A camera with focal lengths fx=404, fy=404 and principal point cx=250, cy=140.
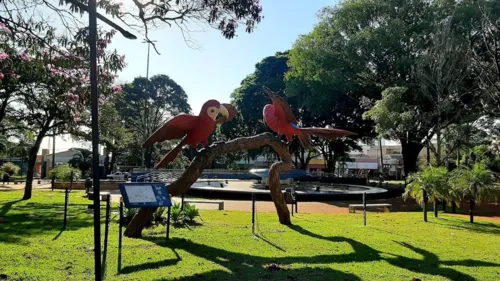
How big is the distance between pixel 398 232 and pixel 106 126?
54.5 feet

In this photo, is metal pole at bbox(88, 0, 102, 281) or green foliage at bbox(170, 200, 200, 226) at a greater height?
metal pole at bbox(88, 0, 102, 281)

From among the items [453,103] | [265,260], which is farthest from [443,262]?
→ [453,103]

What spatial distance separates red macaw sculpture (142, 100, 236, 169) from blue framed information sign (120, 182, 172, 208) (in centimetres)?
210

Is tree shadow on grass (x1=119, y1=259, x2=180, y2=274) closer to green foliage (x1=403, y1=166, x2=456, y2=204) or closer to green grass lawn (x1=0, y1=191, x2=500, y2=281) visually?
green grass lawn (x1=0, y1=191, x2=500, y2=281)

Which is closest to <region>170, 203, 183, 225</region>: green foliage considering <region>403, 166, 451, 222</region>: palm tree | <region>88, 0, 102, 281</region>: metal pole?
<region>88, 0, 102, 281</region>: metal pole

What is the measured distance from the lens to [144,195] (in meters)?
8.05

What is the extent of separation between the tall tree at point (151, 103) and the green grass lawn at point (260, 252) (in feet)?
123

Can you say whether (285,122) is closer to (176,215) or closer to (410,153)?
(176,215)

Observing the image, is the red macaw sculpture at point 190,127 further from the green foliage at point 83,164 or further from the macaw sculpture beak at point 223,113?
the green foliage at point 83,164

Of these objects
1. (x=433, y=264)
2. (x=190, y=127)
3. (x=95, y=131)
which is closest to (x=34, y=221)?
(x=190, y=127)

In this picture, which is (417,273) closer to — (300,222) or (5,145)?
(300,222)

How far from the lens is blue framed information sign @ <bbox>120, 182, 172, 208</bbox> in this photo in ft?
25.3

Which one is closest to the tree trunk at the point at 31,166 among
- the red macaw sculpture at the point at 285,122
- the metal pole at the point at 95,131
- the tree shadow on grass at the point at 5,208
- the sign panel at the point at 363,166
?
the tree shadow on grass at the point at 5,208

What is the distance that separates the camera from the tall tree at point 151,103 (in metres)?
49.6
